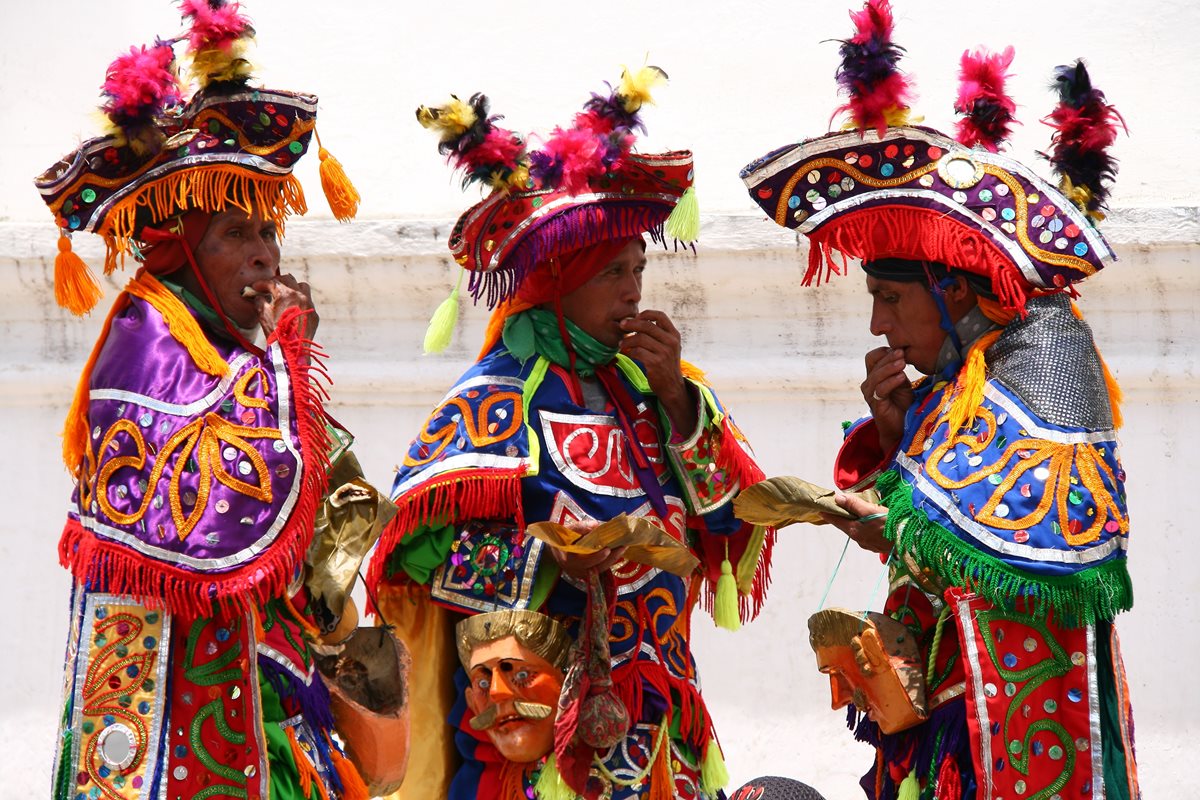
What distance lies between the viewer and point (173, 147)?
4.54m

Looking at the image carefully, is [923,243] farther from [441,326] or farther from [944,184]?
[441,326]

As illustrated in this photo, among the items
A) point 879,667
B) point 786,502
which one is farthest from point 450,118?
point 879,667

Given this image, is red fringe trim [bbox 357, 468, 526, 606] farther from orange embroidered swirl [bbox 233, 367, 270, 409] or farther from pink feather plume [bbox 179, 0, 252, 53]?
pink feather plume [bbox 179, 0, 252, 53]

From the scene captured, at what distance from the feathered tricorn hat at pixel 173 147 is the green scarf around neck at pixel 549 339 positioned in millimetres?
814

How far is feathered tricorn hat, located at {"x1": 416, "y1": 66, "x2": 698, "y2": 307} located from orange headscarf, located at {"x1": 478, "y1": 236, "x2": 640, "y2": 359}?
0.24 ft

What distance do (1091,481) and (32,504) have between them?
463 cm

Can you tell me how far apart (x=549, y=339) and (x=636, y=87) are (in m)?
0.69

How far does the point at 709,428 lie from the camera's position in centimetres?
525

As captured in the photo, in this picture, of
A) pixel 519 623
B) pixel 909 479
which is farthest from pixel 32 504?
pixel 909 479

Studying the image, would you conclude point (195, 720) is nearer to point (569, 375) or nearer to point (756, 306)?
point (569, 375)

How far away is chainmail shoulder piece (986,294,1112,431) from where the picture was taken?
14.9 feet

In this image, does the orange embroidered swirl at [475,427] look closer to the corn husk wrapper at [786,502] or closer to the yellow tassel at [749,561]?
the corn husk wrapper at [786,502]

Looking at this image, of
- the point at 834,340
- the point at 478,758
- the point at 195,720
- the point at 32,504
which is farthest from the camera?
the point at 32,504

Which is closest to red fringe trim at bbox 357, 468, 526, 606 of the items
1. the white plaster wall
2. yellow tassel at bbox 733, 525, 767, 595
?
yellow tassel at bbox 733, 525, 767, 595
